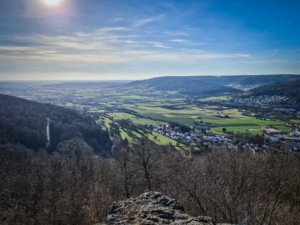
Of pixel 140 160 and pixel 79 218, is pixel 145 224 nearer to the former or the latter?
pixel 79 218

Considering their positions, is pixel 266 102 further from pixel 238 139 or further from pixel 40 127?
pixel 40 127

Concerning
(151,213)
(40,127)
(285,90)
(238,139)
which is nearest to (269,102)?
(285,90)

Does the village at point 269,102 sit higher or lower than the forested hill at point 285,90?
lower

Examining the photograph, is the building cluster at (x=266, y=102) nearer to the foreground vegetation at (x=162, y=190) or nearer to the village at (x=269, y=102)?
the village at (x=269, y=102)

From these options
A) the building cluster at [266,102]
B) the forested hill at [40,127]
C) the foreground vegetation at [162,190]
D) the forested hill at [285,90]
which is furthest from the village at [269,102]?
the foreground vegetation at [162,190]

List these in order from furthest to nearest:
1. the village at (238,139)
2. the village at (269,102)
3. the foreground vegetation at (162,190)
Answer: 1. the village at (269,102)
2. the village at (238,139)
3. the foreground vegetation at (162,190)

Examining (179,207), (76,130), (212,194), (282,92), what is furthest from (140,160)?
(282,92)
